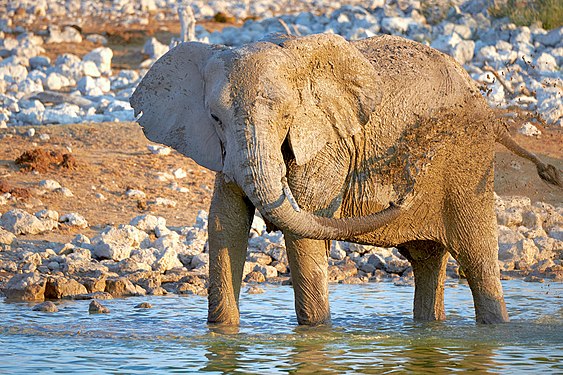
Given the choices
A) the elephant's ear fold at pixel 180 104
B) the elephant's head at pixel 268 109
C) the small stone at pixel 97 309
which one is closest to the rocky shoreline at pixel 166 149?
the small stone at pixel 97 309

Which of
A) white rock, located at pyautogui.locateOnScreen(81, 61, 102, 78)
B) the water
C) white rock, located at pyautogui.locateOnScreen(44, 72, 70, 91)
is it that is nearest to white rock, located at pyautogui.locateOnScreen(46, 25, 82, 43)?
white rock, located at pyautogui.locateOnScreen(81, 61, 102, 78)

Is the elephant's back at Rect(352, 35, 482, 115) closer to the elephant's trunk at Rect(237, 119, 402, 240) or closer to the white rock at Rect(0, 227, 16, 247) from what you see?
the elephant's trunk at Rect(237, 119, 402, 240)

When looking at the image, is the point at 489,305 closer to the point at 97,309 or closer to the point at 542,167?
the point at 542,167

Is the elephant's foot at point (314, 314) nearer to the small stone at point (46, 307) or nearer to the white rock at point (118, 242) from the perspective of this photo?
the small stone at point (46, 307)

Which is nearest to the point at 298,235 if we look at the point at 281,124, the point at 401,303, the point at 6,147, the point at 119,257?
the point at 281,124

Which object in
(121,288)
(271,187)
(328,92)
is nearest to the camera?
(271,187)

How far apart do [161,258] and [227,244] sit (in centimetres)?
352

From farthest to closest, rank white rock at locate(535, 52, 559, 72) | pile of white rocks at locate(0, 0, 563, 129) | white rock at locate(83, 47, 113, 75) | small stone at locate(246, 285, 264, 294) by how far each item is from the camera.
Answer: white rock at locate(83, 47, 113, 75) < white rock at locate(535, 52, 559, 72) < pile of white rocks at locate(0, 0, 563, 129) < small stone at locate(246, 285, 264, 294)

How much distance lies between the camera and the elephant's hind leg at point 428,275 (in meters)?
9.12

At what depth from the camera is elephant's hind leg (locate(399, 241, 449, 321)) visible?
912 centimetres

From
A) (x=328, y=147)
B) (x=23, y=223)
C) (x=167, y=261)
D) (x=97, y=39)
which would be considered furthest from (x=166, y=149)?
(x=97, y=39)

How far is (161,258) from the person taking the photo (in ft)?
38.4

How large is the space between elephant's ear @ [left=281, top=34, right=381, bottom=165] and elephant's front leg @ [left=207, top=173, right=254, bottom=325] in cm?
66

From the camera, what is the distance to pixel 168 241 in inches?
484
